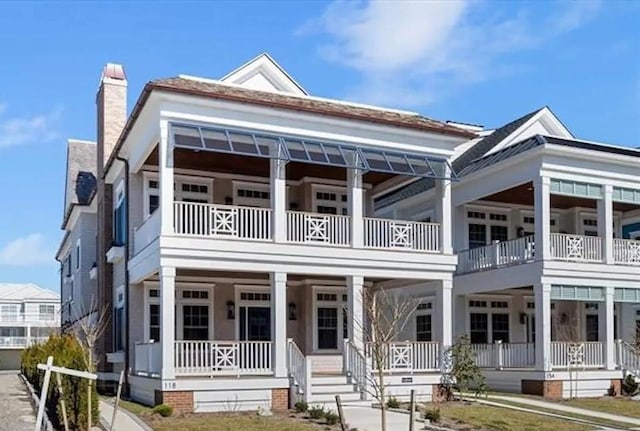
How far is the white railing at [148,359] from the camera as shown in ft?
61.8

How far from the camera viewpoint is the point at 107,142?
1053 inches

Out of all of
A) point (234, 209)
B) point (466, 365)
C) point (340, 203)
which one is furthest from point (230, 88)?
point (466, 365)

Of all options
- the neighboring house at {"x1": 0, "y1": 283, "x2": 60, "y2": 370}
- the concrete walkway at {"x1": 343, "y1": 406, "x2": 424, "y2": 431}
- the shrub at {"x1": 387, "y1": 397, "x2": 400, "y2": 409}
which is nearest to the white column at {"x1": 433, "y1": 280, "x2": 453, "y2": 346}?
the shrub at {"x1": 387, "y1": 397, "x2": 400, "y2": 409}

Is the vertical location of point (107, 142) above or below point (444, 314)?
above

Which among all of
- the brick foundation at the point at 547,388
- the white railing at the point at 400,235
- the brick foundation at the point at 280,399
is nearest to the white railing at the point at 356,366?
the brick foundation at the point at 280,399

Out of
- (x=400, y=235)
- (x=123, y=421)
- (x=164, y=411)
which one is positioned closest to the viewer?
(x=123, y=421)

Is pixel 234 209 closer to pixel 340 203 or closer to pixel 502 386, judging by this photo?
pixel 340 203

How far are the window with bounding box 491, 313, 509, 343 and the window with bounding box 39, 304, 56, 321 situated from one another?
58640mm

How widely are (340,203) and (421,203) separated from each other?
19.9 ft

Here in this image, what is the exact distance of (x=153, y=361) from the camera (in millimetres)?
19391

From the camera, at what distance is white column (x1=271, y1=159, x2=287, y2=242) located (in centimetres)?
1961

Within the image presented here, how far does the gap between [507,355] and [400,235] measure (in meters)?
7.13

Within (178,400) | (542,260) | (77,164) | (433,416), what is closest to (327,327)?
(542,260)

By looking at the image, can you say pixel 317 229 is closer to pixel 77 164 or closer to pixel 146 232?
pixel 146 232
